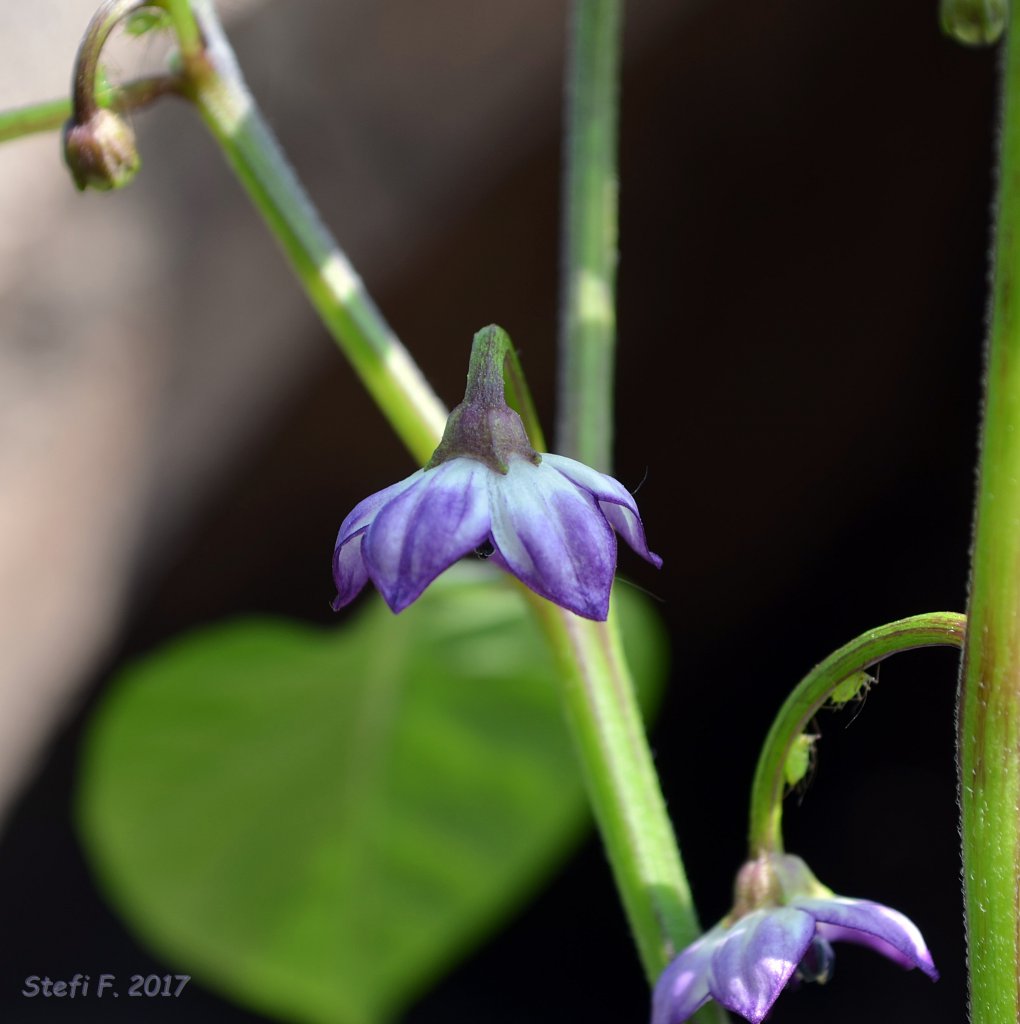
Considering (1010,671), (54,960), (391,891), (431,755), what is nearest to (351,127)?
(431,755)

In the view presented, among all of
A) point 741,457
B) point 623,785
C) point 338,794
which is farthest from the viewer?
point 741,457

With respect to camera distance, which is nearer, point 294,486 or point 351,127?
point 351,127

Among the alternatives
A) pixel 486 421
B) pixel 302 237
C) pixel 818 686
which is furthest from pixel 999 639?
pixel 302 237

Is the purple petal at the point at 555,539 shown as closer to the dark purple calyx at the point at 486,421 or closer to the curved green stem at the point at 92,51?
the dark purple calyx at the point at 486,421

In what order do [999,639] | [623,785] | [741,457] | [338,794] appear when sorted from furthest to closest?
[741,457], [338,794], [623,785], [999,639]

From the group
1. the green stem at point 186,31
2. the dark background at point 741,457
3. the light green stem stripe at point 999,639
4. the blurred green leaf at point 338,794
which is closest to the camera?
the light green stem stripe at point 999,639

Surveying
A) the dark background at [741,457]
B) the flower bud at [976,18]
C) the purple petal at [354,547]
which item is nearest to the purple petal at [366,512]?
the purple petal at [354,547]

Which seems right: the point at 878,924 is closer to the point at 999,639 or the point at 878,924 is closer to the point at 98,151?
the point at 999,639

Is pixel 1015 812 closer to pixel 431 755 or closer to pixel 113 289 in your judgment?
pixel 431 755
